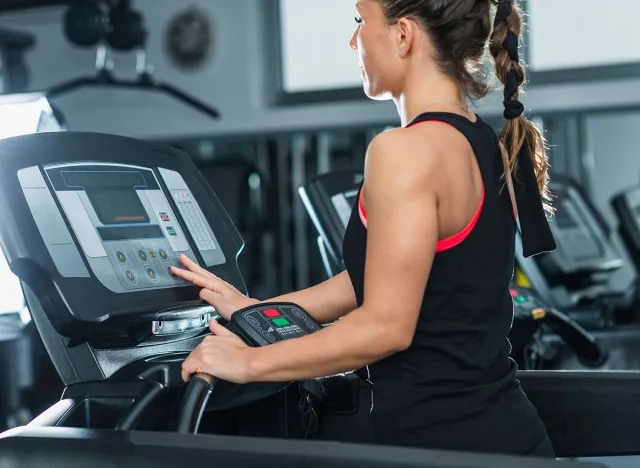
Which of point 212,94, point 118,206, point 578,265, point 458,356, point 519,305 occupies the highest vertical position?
point 212,94

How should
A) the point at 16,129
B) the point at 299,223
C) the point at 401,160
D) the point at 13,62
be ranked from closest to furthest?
the point at 401,160 → the point at 16,129 → the point at 299,223 → the point at 13,62

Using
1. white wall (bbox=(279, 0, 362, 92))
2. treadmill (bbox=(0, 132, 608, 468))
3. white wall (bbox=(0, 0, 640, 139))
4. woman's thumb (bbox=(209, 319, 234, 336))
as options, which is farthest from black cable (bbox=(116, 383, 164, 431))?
white wall (bbox=(279, 0, 362, 92))

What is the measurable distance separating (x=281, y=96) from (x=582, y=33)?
2094 millimetres

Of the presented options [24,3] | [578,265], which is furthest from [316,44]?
[578,265]

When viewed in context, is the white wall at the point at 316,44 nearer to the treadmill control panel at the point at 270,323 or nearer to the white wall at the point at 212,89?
the white wall at the point at 212,89

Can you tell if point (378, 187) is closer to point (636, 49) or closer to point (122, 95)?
point (636, 49)

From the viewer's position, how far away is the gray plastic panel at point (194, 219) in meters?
1.66

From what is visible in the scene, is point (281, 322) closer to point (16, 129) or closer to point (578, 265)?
point (16, 129)

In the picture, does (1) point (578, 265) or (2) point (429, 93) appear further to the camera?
(1) point (578, 265)

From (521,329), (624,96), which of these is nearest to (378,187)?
(521,329)

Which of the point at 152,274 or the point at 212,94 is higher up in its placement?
the point at 212,94

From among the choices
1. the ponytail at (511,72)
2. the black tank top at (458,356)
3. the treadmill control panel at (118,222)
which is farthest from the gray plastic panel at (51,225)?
the ponytail at (511,72)

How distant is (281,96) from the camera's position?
6.22 m

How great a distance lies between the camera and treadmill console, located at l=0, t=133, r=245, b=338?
1332 mm
